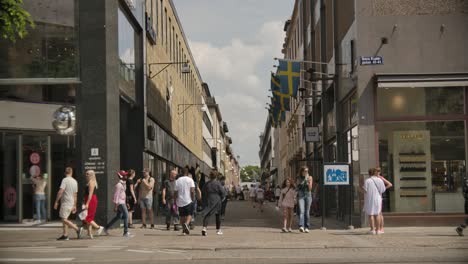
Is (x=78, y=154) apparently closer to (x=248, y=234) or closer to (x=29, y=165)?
(x=29, y=165)

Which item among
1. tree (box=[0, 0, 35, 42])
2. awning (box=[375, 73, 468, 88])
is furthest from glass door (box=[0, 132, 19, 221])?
awning (box=[375, 73, 468, 88])

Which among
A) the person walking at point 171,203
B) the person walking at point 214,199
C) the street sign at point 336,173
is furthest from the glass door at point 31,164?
the street sign at point 336,173

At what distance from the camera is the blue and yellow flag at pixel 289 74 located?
94.0ft

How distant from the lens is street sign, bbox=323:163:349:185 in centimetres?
2084

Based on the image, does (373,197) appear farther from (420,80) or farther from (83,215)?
(83,215)

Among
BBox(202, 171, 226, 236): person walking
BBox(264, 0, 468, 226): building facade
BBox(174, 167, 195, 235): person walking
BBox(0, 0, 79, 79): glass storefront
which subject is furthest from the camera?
BBox(0, 0, 79, 79): glass storefront

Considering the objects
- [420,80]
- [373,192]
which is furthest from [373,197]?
[420,80]

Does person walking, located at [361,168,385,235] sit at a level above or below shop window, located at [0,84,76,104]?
below

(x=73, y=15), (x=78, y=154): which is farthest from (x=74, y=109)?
(x=73, y=15)

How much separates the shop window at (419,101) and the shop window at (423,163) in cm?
34

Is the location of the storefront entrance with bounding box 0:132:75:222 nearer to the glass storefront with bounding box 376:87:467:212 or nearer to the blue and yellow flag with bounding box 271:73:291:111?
the glass storefront with bounding box 376:87:467:212

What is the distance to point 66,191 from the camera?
709 inches

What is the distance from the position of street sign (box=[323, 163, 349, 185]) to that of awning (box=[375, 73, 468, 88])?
8.39ft

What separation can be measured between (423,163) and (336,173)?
107 inches
